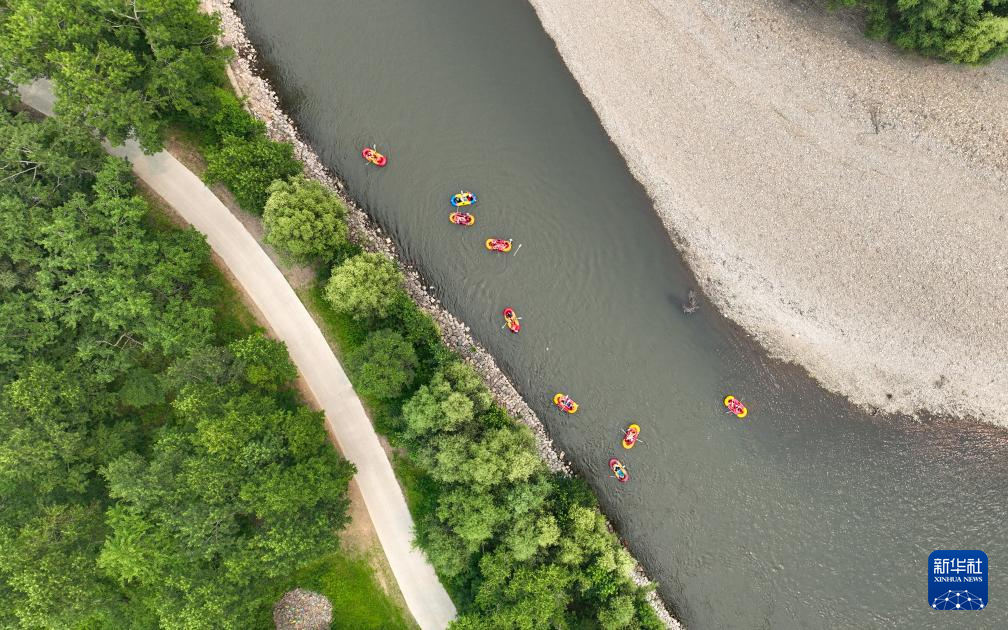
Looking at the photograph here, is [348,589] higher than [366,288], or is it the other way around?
[366,288]

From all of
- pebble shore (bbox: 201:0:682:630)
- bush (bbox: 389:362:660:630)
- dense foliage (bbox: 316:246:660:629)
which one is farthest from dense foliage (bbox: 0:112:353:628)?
pebble shore (bbox: 201:0:682:630)

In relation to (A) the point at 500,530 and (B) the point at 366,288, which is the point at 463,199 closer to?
(B) the point at 366,288

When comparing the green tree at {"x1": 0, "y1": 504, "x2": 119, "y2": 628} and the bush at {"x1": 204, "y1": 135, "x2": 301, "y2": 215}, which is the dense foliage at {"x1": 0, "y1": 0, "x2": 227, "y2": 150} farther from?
the green tree at {"x1": 0, "y1": 504, "x2": 119, "y2": 628}

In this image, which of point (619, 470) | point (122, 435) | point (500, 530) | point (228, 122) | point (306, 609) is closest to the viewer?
point (122, 435)

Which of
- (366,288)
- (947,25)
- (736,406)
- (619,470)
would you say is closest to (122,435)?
(366,288)

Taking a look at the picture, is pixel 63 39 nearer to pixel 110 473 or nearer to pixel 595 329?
pixel 110 473

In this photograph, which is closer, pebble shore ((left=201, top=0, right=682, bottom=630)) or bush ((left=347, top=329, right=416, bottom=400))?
bush ((left=347, top=329, right=416, bottom=400))

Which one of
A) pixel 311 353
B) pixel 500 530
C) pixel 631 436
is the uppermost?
pixel 311 353
